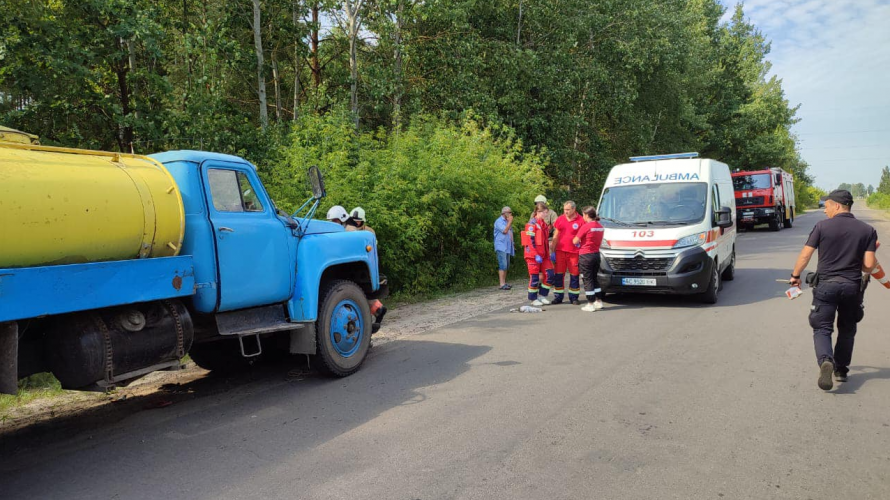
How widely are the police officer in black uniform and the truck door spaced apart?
15.7 ft

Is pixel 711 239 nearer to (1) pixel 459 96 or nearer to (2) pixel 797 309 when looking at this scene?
(2) pixel 797 309

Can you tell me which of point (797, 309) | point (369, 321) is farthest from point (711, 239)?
point (369, 321)

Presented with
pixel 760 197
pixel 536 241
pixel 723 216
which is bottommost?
pixel 536 241

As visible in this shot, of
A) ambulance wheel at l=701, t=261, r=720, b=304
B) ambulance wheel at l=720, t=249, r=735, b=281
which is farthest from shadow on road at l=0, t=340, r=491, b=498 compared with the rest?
ambulance wheel at l=720, t=249, r=735, b=281

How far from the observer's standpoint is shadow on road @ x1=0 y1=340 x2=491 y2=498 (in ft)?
13.4

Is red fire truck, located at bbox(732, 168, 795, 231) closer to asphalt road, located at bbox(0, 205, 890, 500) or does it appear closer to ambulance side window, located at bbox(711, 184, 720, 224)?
ambulance side window, located at bbox(711, 184, 720, 224)

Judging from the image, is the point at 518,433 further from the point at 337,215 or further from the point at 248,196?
the point at 337,215

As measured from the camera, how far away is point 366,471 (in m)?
3.88

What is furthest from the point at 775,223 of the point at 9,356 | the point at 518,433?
the point at 9,356

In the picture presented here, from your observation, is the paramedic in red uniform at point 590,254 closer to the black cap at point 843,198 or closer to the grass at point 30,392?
the black cap at point 843,198

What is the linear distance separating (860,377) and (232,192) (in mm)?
6199

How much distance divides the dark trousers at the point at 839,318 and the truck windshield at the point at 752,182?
84.8 feet

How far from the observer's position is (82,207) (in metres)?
4.04

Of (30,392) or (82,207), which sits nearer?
(82,207)
